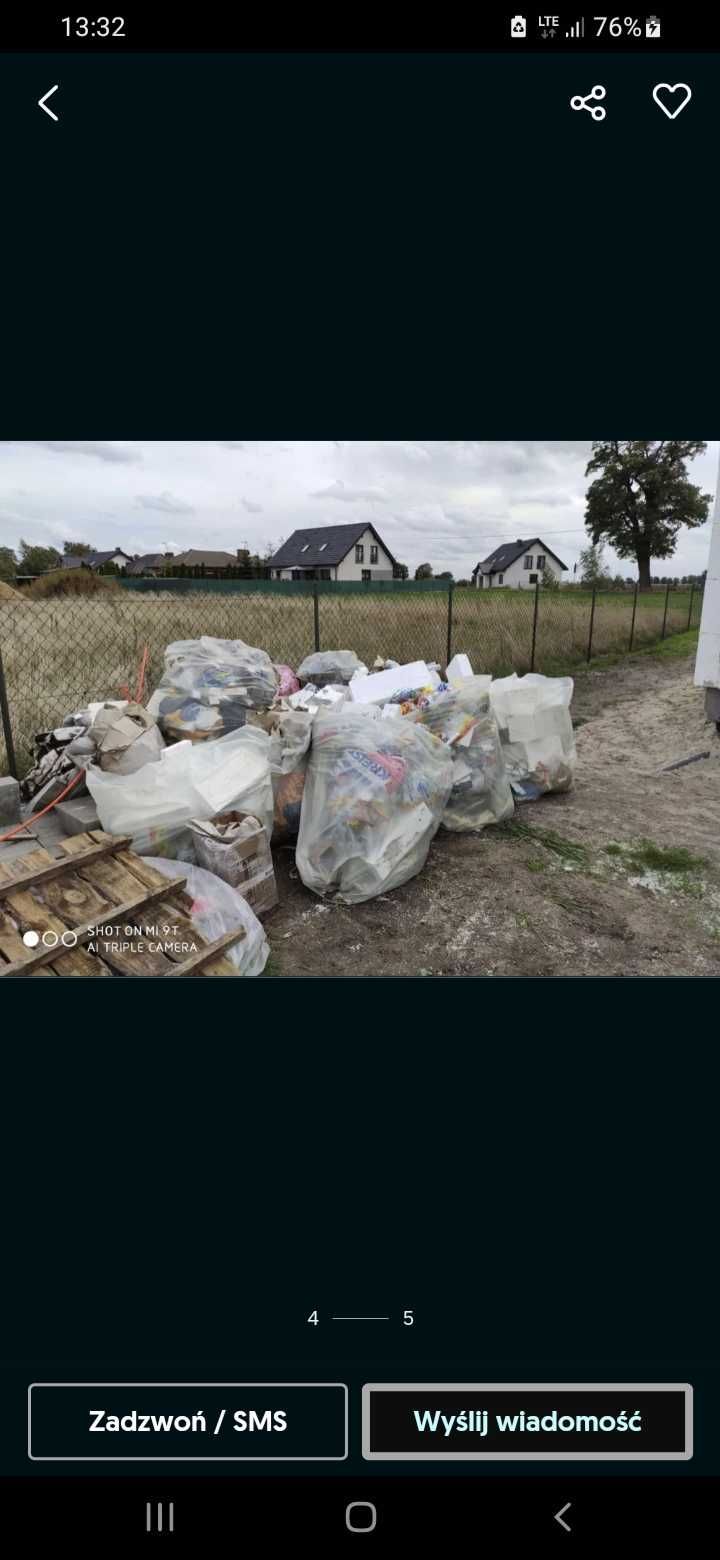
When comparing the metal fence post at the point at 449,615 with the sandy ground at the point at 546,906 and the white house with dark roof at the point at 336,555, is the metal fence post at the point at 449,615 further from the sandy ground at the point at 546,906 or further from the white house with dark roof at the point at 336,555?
the sandy ground at the point at 546,906

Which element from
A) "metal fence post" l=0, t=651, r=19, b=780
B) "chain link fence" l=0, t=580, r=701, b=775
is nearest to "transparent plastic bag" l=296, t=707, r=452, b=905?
"metal fence post" l=0, t=651, r=19, b=780

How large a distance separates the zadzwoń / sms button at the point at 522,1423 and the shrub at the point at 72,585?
502cm

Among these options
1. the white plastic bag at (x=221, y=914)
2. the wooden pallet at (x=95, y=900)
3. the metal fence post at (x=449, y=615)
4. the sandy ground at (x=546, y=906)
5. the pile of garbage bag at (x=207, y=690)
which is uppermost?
the metal fence post at (x=449, y=615)

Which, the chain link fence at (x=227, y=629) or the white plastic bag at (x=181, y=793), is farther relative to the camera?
the chain link fence at (x=227, y=629)

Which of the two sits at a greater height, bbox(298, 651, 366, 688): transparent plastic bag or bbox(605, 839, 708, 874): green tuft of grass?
bbox(298, 651, 366, 688): transparent plastic bag

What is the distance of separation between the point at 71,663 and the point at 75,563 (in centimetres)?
180

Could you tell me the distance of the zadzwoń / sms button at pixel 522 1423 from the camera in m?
0.79

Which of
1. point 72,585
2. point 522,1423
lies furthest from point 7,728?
point 522,1423

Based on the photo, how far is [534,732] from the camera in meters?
4.54

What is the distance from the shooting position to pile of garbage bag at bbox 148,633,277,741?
461 cm

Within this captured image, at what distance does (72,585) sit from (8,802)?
2476 mm

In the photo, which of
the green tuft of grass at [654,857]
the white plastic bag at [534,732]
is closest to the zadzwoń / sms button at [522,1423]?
the green tuft of grass at [654,857]

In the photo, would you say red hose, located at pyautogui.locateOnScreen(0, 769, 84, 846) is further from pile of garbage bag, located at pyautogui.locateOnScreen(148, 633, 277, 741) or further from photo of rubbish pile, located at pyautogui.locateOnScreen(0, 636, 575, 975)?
pile of garbage bag, located at pyautogui.locateOnScreen(148, 633, 277, 741)

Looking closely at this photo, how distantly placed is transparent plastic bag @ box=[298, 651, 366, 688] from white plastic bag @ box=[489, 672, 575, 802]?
66.9 inches
